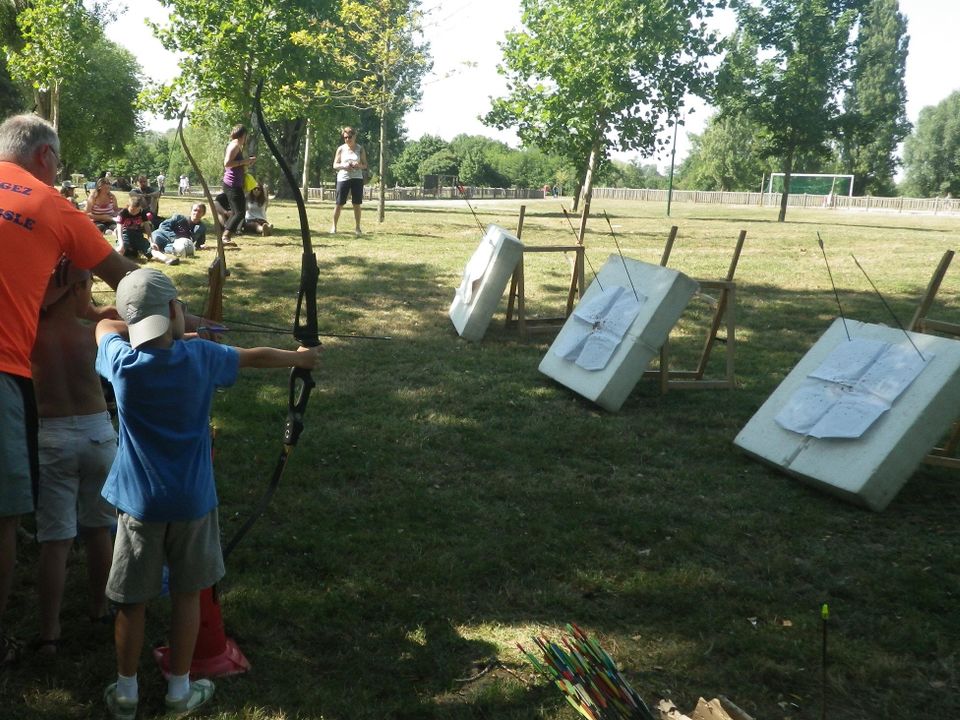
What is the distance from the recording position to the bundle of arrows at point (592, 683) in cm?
239

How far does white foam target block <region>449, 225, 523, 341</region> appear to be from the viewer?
7711mm

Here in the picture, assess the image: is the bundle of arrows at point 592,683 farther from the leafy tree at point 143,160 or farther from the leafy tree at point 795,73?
the leafy tree at point 143,160

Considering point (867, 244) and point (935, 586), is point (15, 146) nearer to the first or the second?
point (935, 586)

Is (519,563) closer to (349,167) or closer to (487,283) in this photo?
(487,283)

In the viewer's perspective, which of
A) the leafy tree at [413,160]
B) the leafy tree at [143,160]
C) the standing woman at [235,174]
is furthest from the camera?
the leafy tree at [413,160]

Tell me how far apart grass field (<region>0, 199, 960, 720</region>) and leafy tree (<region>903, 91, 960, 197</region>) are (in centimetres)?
7693

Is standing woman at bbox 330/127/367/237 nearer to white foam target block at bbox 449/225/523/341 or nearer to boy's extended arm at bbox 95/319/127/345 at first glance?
white foam target block at bbox 449/225/523/341

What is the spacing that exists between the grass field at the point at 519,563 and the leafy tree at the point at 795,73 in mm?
27222

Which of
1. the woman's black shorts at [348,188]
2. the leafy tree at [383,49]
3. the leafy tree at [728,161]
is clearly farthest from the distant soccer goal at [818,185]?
the woman's black shorts at [348,188]

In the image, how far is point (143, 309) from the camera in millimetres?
2582

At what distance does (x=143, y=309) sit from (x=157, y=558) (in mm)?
783

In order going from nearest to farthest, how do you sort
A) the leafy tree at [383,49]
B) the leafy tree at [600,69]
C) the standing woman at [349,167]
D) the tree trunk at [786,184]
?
the standing woman at [349,167], the leafy tree at [383,49], the leafy tree at [600,69], the tree trunk at [786,184]

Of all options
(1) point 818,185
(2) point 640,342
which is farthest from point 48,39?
(1) point 818,185

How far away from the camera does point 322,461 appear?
5000 mm
